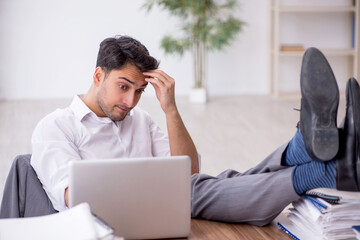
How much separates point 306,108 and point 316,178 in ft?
0.64

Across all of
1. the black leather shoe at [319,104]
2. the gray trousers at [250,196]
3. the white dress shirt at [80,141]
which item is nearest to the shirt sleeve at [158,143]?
the white dress shirt at [80,141]

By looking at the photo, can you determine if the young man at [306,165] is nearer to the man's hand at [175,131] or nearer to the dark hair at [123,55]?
the man's hand at [175,131]

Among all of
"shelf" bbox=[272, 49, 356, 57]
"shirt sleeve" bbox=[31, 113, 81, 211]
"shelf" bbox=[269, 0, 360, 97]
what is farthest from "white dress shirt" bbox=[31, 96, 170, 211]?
"shelf" bbox=[269, 0, 360, 97]

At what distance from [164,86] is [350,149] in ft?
2.30

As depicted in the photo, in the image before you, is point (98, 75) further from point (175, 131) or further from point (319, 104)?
point (319, 104)

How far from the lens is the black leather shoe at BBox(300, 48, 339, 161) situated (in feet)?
5.32

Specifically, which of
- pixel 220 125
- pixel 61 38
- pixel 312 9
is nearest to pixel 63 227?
pixel 220 125

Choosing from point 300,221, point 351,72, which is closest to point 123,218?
point 300,221

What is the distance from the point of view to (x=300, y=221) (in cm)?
168

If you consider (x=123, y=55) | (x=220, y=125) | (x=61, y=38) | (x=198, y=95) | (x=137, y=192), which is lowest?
(x=220, y=125)

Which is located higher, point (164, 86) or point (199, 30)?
point (199, 30)

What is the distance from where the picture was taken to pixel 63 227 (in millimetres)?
1307

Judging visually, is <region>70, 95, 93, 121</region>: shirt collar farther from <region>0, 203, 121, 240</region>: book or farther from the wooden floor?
the wooden floor

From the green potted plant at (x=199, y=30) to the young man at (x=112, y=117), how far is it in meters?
4.14
